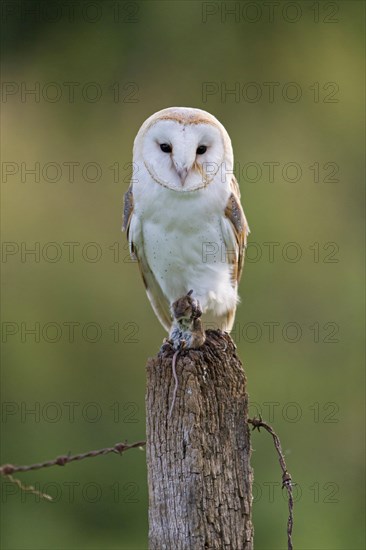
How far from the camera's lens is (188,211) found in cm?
364

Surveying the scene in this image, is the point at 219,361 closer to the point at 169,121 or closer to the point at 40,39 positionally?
the point at 169,121

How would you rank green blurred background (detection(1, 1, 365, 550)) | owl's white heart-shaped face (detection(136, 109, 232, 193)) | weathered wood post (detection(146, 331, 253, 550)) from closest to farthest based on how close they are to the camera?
weathered wood post (detection(146, 331, 253, 550)), owl's white heart-shaped face (detection(136, 109, 232, 193)), green blurred background (detection(1, 1, 365, 550))

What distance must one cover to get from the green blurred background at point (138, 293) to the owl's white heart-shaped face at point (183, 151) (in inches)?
111

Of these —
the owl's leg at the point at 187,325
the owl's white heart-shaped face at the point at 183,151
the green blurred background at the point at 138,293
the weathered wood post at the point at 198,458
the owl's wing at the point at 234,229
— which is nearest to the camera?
the weathered wood post at the point at 198,458

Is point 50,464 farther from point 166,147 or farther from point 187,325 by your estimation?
point 166,147

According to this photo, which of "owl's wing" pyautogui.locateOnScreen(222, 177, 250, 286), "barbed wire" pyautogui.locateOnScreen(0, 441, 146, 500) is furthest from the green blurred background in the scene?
"barbed wire" pyautogui.locateOnScreen(0, 441, 146, 500)

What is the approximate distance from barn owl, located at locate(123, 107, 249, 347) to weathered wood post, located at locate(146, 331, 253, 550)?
1.05 metres

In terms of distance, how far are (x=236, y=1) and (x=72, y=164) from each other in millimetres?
2084

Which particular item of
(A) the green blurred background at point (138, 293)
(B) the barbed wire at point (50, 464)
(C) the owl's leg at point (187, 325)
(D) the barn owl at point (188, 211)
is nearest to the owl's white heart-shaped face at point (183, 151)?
(D) the barn owl at point (188, 211)

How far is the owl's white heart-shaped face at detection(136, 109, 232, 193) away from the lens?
3.45 meters

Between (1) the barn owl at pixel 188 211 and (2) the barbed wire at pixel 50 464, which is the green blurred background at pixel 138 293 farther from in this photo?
(2) the barbed wire at pixel 50 464

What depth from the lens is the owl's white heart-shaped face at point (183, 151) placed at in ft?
11.3

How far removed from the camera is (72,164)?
673 cm

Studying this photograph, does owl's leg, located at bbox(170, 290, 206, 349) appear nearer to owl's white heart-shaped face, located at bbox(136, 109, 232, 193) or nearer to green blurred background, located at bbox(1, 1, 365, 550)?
owl's white heart-shaped face, located at bbox(136, 109, 232, 193)
